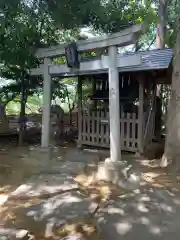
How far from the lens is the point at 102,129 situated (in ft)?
26.7

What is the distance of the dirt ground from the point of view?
142 inches

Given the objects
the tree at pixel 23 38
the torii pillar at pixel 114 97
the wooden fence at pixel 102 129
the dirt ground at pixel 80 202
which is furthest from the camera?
the wooden fence at pixel 102 129

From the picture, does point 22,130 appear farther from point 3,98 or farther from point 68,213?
point 68,213

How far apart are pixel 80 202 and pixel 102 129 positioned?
390 cm

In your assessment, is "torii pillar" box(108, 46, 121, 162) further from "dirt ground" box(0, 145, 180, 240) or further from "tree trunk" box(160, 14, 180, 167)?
"tree trunk" box(160, 14, 180, 167)

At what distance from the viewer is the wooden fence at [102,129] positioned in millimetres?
7680

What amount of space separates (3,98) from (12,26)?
4077 millimetres

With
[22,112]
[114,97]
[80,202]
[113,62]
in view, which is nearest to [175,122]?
[114,97]

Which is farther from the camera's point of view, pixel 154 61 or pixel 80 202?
pixel 154 61

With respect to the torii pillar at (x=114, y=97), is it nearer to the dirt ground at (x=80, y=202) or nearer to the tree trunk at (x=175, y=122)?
the dirt ground at (x=80, y=202)

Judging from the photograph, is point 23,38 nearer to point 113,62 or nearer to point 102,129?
point 113,62

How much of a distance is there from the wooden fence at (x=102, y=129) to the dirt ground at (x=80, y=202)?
101 centimetres

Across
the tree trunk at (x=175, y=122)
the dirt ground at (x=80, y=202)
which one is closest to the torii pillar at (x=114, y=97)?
the dirt ground at (x=80, y=202)

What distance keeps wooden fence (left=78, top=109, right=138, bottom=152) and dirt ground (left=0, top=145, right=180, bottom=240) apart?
3.32 ft
